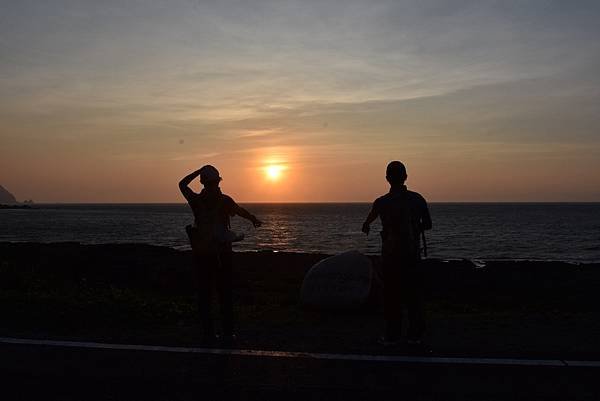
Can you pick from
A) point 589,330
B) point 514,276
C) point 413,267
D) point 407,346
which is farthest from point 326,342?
point 514,276

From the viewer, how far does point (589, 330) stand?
6.92 m

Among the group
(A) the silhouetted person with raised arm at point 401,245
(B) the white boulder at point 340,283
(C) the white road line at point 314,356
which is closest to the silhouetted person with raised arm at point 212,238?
(C) the white road line at point 314,356

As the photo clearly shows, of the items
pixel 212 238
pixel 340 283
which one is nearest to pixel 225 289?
pixel 212 238

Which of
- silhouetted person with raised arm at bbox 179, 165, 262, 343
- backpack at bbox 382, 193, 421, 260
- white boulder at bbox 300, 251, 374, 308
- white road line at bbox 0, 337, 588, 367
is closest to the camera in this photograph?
white road line at bbox 0, 337, 588, 367

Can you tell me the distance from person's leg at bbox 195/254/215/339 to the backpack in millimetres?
2018

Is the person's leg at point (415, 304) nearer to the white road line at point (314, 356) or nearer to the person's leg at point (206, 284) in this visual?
the white road line at point (314, 356)

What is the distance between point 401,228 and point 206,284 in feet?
7.56

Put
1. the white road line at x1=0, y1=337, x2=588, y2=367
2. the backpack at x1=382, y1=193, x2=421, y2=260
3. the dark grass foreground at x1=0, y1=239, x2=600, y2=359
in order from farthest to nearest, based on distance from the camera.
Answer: the backpack at x1=382, y1=193, x2=421, y2=260 → the dark grass foreground at x1=0, y1=239, x2=600, y2=359 → the white road line at x1=0, y1=337, x2=588, y2=367

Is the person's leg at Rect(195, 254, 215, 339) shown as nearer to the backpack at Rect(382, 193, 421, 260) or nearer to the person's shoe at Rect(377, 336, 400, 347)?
the person's shoe at Rect(377, 336, 400, 347)

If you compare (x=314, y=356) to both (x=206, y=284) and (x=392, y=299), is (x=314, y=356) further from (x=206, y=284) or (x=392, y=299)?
(x=206, y=284)

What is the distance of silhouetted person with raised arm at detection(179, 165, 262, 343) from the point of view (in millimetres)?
6574

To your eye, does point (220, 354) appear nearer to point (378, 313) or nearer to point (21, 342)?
point (21, 342)

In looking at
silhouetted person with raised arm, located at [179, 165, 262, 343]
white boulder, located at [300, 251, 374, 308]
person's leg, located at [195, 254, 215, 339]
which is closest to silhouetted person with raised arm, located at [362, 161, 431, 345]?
silhouetted person with raised arm, located at [179, 165, 262, 343]

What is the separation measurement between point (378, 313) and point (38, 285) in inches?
254
